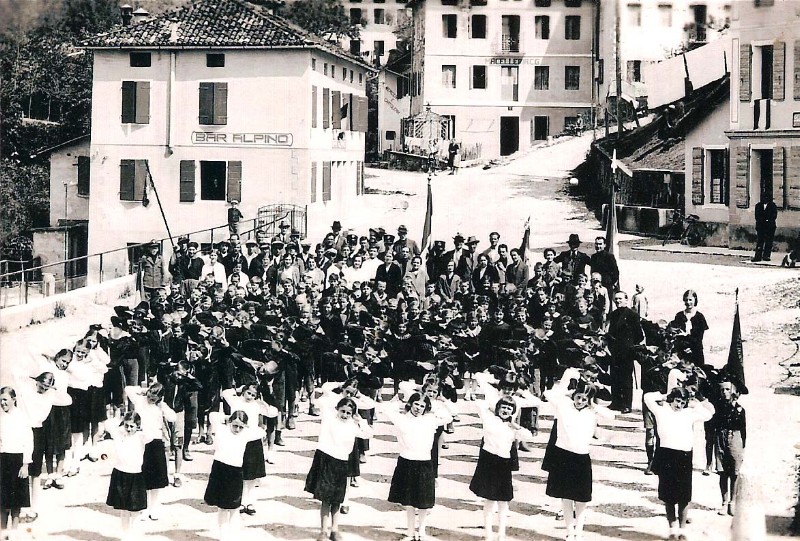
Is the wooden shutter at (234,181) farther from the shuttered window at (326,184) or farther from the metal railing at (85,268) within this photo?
the shuttered window at (326,184)

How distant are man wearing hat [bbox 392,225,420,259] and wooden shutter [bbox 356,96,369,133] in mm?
2867

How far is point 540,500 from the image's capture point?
9.24 meters

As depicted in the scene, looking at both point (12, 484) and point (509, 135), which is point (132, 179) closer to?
point (12, 484)

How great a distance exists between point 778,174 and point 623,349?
9.07ft

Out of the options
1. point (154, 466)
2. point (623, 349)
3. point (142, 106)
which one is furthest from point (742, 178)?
point (142, 106)

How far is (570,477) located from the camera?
8.38 m

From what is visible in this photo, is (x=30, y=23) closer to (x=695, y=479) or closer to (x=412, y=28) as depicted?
(x=412, y=28)

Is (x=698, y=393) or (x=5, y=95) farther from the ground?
(x=5, y=95)

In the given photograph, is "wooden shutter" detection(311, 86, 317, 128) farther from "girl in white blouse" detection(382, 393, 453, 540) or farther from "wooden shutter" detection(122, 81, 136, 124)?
"girl in white blouse" detection(382, 393, 453, 540)

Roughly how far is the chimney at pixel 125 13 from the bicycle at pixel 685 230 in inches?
353

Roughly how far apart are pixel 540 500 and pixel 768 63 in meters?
5.81

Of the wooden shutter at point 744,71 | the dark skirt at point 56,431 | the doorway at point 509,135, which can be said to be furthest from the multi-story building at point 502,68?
the dark skirt at point 56,431

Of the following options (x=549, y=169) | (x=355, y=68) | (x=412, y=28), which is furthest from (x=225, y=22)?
(x=549, y=169)

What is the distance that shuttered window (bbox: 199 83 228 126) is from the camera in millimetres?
14531
